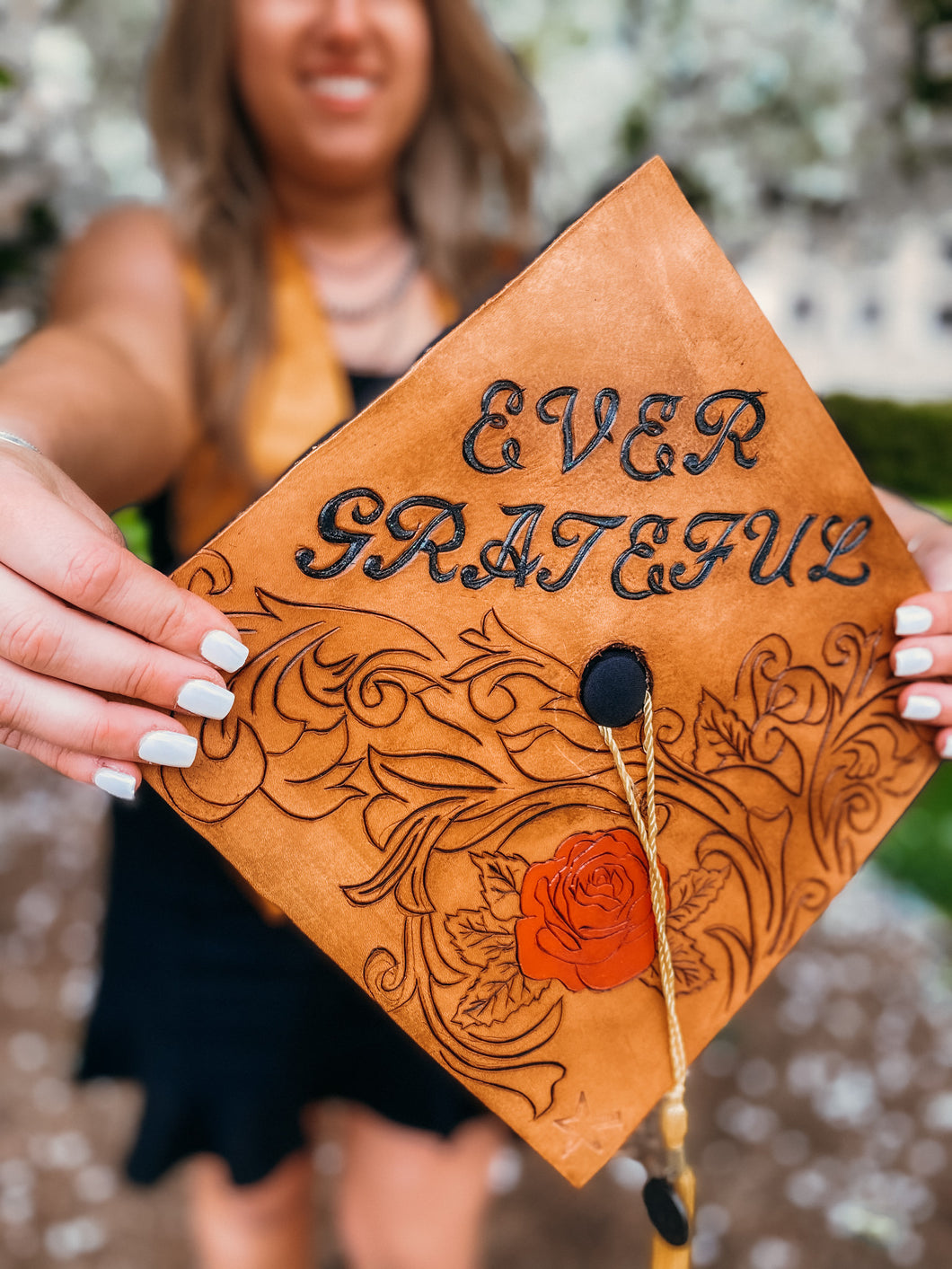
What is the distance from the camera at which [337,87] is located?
39.3 inches

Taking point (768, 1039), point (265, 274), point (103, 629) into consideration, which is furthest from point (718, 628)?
point (768, 1039)

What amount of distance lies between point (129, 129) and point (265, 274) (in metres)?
1.80

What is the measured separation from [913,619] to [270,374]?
78 centimetres

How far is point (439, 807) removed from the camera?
545 mm

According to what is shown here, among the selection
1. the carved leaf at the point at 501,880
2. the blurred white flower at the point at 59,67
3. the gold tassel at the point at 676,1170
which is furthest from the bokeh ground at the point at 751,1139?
the blurred white flower at the point at 59,67

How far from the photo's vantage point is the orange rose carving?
57 cm

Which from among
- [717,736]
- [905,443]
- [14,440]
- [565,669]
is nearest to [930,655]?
[717,736]

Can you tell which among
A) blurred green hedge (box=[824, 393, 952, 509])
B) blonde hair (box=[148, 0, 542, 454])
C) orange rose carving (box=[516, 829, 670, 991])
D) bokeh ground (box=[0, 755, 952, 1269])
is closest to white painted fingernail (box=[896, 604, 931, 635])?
orange rose carving (box=[516, 829, 670, 991])

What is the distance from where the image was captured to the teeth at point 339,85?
100 cm

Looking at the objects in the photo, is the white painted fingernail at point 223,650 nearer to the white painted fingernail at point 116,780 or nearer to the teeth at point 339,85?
the white painted fingernail at point 116,780

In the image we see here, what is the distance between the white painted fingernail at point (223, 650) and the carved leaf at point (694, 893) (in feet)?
1.17

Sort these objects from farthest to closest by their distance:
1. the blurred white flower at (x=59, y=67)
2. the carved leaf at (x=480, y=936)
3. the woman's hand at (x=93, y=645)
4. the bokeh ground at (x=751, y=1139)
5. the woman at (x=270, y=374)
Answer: the blurred white flower at (x=59, y=67) → the bokeh ground at (x=751, y=1139) → the woman at (x=270, y=374) → the carved leaf at (x=480, y=936) → the woman's hand at (x=93, y=645)

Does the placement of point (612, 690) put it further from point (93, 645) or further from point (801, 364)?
point (801, 364)

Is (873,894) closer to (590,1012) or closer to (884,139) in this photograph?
(884,139)
